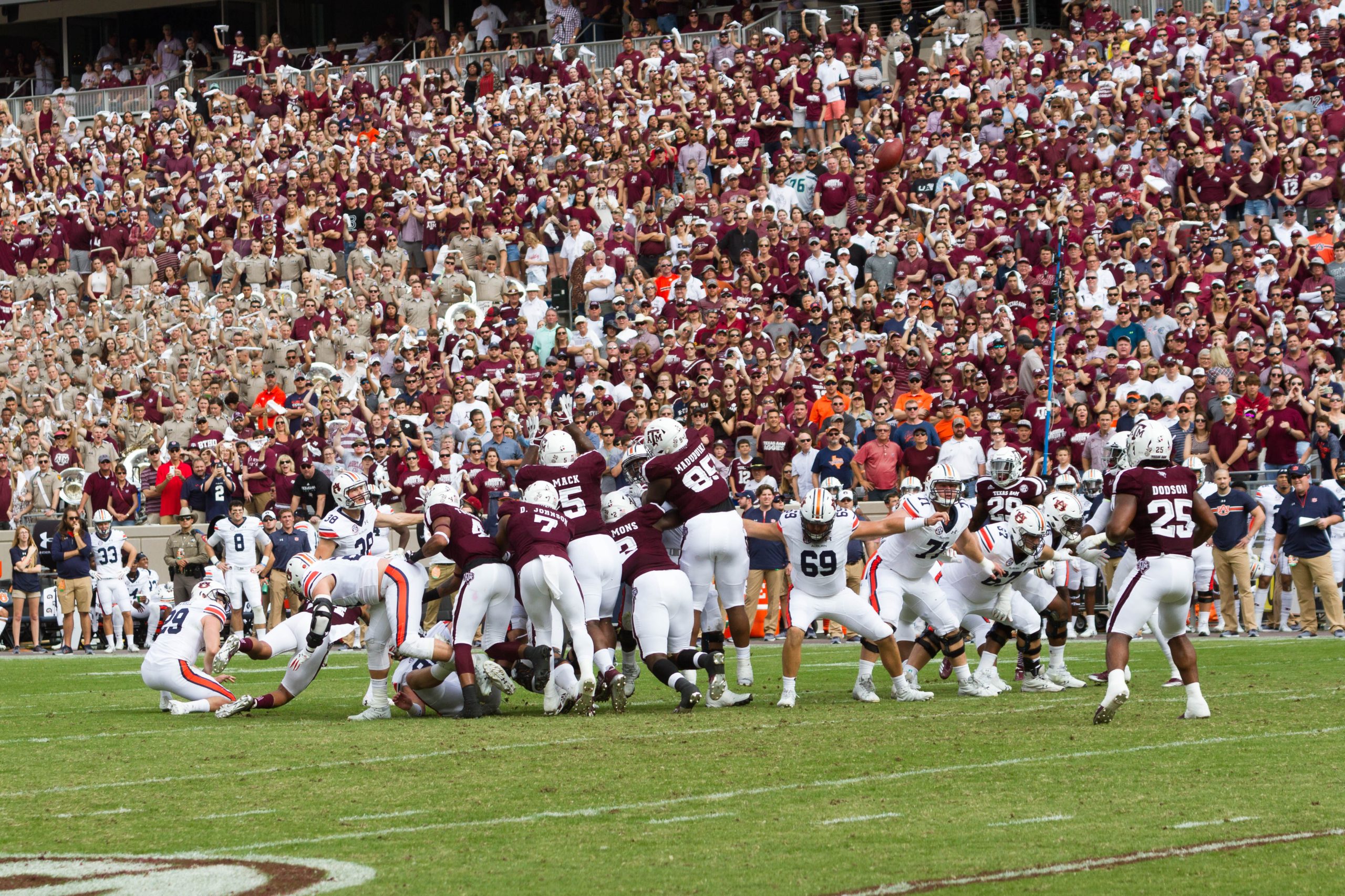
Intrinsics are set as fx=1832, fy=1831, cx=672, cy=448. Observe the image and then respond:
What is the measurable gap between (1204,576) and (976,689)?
535 cm

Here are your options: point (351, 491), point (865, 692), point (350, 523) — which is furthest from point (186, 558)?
point (865, 692)

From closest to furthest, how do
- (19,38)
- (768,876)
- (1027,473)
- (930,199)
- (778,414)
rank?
(768,876) < (1027,473) < (778,414) < (930,199) < (19,38)

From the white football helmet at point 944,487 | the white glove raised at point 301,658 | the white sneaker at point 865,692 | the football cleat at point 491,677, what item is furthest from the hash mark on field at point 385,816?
the white football helmet at point 944,487

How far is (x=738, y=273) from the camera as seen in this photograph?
2123cm

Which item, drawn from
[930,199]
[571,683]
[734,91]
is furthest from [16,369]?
[571,683]

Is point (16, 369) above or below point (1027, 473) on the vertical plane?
above

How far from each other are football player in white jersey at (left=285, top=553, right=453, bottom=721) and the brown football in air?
12.4 m

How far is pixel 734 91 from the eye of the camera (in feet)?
78.9

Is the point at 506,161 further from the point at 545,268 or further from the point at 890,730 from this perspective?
the point at 890,730

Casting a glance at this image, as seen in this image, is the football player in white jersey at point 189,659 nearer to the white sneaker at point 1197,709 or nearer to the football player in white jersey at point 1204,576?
the white sneaker at point 1197,709

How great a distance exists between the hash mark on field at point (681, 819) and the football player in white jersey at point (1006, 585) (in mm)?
4860

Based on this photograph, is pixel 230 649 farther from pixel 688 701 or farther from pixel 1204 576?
pixel 1204 576

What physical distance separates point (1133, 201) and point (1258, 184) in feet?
4.56

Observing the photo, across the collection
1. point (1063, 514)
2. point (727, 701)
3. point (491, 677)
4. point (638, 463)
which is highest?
point (638, 463)
